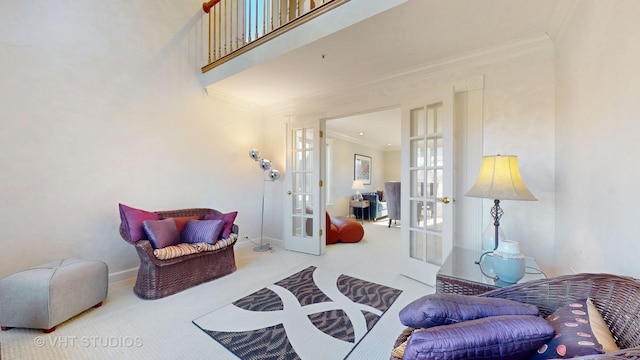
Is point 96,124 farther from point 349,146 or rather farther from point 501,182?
point 349,146

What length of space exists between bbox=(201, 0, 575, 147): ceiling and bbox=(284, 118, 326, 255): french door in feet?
2.23

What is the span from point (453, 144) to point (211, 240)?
274cm

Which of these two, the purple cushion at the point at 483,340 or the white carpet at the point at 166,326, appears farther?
the white carpet at the point at 166,326

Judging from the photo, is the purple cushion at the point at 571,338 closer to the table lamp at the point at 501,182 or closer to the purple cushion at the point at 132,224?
the table lamp at the point at 501,182

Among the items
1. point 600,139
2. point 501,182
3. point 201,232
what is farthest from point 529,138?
point 201,232

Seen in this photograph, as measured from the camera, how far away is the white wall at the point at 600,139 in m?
1.15

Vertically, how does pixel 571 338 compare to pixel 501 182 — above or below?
below

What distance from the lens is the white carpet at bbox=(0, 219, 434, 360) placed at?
1.63 metres

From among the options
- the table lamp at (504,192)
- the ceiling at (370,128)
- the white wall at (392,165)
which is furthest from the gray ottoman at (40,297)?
the white wall at (392,165)

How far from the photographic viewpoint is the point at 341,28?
2.10 meters

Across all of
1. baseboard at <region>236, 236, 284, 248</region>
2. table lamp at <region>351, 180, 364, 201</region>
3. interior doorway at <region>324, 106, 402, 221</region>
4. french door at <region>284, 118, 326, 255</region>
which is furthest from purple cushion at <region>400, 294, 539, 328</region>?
table lamp at <region>351, 180, 364, 201</region>

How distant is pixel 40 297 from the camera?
5.84 feet

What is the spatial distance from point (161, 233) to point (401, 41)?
2964mm

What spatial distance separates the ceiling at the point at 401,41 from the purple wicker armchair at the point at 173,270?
2154mm
